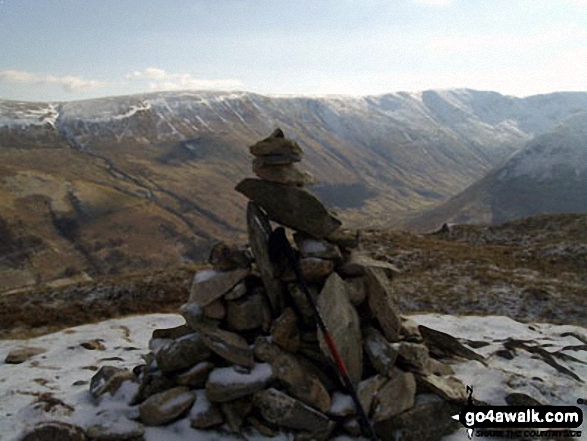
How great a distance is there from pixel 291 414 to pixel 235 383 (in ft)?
6.18

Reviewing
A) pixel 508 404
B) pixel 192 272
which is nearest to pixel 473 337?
pixel 508 404

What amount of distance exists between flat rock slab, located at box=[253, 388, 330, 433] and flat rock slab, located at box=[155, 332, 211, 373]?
268cm

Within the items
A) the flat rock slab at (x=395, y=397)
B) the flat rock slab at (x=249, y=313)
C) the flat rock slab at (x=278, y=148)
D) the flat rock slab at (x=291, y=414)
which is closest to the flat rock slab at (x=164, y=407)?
the flat rock slab at (x=291, y=414)

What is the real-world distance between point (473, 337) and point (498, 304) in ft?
26.6

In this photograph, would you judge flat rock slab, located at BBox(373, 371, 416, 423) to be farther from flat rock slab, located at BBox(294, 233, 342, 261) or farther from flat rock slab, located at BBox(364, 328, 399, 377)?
flat rock slab, located at BBox(294, 233, 342, 261)

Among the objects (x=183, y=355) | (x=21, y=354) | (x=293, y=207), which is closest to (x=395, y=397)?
(x=183, y=355)

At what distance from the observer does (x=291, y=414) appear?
44.8 feet

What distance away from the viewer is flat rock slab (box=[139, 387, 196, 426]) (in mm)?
14055

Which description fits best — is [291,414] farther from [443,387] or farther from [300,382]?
[443,387]

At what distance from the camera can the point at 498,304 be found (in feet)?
95.1

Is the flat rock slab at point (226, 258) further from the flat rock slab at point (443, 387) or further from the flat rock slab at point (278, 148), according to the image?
the flat rock slab at point (443, 387)

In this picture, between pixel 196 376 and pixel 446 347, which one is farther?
pixel 446 347

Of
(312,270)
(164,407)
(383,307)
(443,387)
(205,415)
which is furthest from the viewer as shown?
(383,307)

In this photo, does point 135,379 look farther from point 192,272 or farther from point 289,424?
point 192,272
